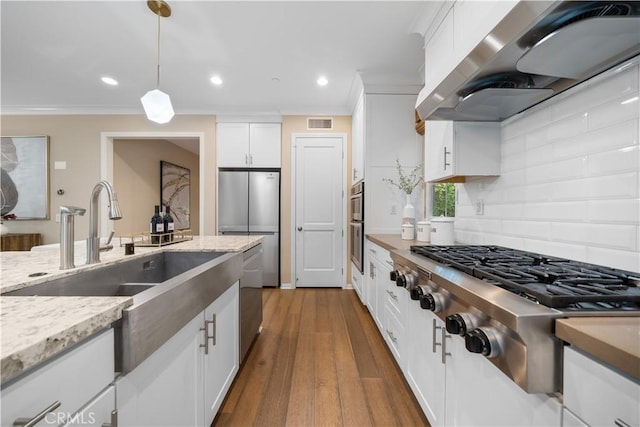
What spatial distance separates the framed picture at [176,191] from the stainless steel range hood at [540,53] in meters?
5.56

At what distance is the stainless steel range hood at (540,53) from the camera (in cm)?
77

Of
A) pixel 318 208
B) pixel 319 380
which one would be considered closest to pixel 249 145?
pixel 318 208

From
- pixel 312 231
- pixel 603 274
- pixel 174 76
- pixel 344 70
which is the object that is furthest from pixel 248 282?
pixel 174 76

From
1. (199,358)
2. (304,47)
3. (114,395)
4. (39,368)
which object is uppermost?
(304,47)

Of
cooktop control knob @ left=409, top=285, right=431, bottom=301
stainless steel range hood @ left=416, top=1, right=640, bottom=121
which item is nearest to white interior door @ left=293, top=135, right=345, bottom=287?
stainless steel range hood @ left=416, top=1, right=640, bottom=121

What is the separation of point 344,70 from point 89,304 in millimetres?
3086

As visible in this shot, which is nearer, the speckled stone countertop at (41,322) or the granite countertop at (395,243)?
the speckled stone countertop at (41,322)

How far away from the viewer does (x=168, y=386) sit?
0.92 metres

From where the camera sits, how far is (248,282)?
79.3 inches

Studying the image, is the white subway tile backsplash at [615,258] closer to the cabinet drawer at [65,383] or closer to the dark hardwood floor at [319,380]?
the dark hardwood floor at [319,380]

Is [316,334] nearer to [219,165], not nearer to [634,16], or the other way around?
[634,16]

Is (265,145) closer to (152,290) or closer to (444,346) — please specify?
(152,290)

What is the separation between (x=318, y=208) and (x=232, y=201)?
131 cm

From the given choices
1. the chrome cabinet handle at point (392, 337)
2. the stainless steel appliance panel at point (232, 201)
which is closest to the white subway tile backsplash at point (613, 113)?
the chrome cabinet handle at point (392, 337)
